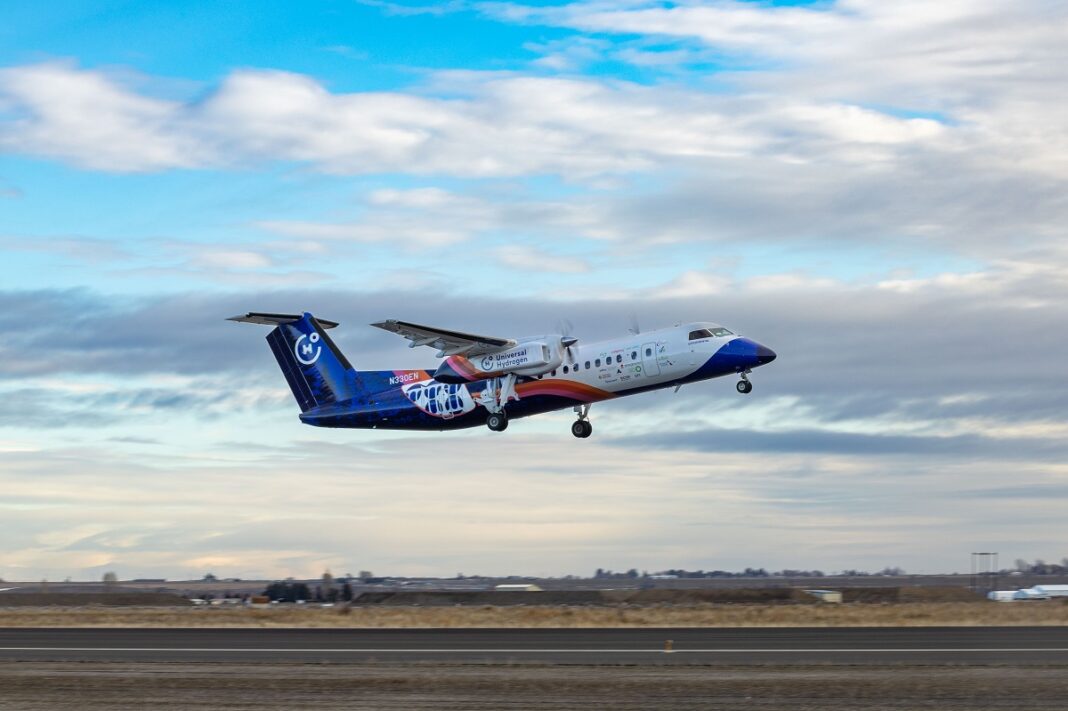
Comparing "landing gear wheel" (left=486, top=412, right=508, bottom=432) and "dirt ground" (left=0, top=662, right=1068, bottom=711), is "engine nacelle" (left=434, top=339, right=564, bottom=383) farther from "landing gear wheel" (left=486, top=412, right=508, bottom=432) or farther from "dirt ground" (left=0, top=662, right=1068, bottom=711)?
"dirt ground" (left=0, top=662, right=1068, bottom=711)

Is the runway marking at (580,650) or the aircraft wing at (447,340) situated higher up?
the aircraft wing at (447,340)

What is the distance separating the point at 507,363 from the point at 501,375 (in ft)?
2.55

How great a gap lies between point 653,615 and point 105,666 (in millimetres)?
23599

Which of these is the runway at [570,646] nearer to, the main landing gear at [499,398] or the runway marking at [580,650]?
the runway marking at [580,650]

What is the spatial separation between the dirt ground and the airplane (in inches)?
775

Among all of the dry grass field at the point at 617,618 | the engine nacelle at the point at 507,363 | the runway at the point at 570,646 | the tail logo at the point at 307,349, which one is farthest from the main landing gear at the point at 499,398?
the runway at the point at 570,646

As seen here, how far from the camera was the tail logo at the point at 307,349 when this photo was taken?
193 feet

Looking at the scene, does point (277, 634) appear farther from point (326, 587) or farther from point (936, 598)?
point (326, 587)

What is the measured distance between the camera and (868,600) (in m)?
68.5

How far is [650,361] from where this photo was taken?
46.3 m

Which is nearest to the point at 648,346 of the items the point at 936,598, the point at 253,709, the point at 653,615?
the point at 653,615

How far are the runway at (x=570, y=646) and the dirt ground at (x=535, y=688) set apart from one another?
70.1 inches

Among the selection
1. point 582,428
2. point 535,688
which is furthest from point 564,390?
point 535,688

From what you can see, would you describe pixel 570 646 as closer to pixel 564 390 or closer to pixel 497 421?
pixel 564 390
